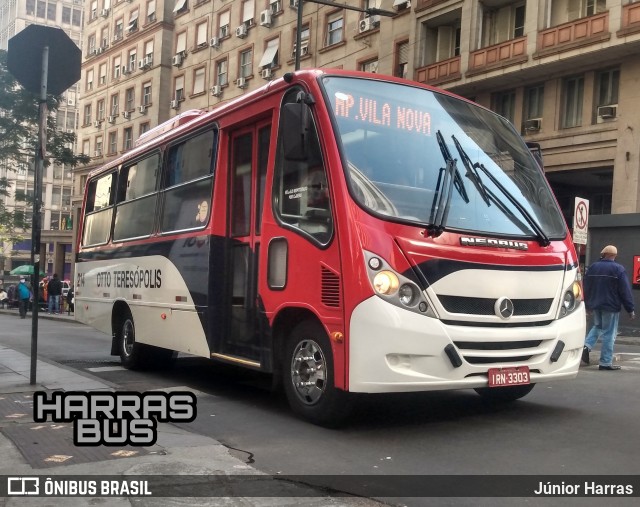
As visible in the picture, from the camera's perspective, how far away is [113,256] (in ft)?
37.1

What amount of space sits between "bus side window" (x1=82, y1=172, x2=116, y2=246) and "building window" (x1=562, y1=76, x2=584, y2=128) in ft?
57.1

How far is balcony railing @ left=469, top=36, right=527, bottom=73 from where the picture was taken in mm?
25188

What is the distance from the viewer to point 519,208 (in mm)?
6633

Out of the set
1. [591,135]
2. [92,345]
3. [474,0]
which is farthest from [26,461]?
[474,0]

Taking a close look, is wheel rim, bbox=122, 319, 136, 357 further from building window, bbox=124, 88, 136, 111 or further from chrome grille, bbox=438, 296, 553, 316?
building window, bbox=124, 88, 136, 111

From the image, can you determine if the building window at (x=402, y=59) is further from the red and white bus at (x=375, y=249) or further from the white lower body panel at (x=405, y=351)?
the white lower body panel at (x=405, y=351)

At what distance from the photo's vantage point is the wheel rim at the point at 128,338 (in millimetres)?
10547

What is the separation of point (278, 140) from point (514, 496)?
3979 millimetres

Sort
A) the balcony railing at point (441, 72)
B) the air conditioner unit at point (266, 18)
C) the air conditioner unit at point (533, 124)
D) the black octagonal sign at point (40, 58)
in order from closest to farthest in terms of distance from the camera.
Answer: the black octagonal sign at point (40, 58) < the air conditioner unit at point (533, 124) < the balcony railing at point (441, 72) < the air conditioner unit at point (266, 18)

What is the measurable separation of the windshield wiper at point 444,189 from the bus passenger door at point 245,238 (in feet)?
6.09

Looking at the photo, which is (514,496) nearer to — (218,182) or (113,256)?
(218,182)

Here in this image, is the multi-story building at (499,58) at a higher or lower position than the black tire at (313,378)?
higher

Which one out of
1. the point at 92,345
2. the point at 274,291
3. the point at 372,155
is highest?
the point at 372,155

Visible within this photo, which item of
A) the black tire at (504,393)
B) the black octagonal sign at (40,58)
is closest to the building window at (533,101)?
the black tire at (504,393)
